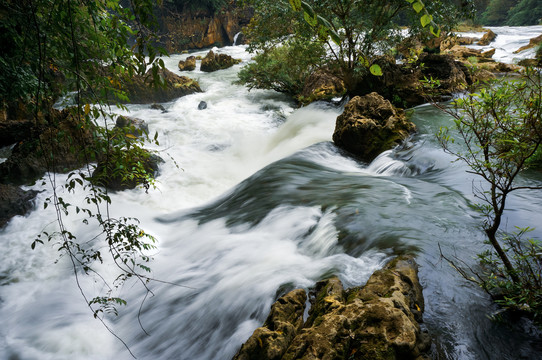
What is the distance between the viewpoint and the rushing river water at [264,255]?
9.00 ft

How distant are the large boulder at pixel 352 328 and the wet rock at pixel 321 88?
35.8ft

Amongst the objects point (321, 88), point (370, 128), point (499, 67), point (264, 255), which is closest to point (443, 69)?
point (321, 88)

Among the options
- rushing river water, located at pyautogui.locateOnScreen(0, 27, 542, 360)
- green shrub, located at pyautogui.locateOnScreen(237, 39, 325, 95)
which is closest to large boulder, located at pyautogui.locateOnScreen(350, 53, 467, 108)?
green shrub, located at pyautogui.locateOnScreen(237, 39, 325, 95)

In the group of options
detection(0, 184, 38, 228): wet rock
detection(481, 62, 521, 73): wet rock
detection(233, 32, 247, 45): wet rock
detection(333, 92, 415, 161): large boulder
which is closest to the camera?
detection(0, 184, 38, 228): wet rock

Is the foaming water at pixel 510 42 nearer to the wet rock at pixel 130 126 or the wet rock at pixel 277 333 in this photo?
the wet rock at pixel 130 126

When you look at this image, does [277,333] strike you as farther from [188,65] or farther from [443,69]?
[188,65]

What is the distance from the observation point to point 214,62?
73.9 ft

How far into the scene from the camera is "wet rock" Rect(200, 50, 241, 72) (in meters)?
22.3

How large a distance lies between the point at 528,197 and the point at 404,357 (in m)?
4.01

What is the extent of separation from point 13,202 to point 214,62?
19012 millimetres

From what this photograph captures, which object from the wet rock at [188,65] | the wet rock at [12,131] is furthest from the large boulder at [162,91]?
the wet rock at [12,131]

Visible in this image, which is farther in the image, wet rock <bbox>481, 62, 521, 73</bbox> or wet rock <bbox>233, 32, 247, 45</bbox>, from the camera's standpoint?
wet rock <bbox>233, 32, 247, 45</bbox>

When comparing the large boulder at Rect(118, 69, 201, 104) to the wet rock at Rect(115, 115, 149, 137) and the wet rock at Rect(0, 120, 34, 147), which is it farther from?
the wet rock at Rect(0, 120, 34, 147)

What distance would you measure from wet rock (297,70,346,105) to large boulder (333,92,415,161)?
4459mm
